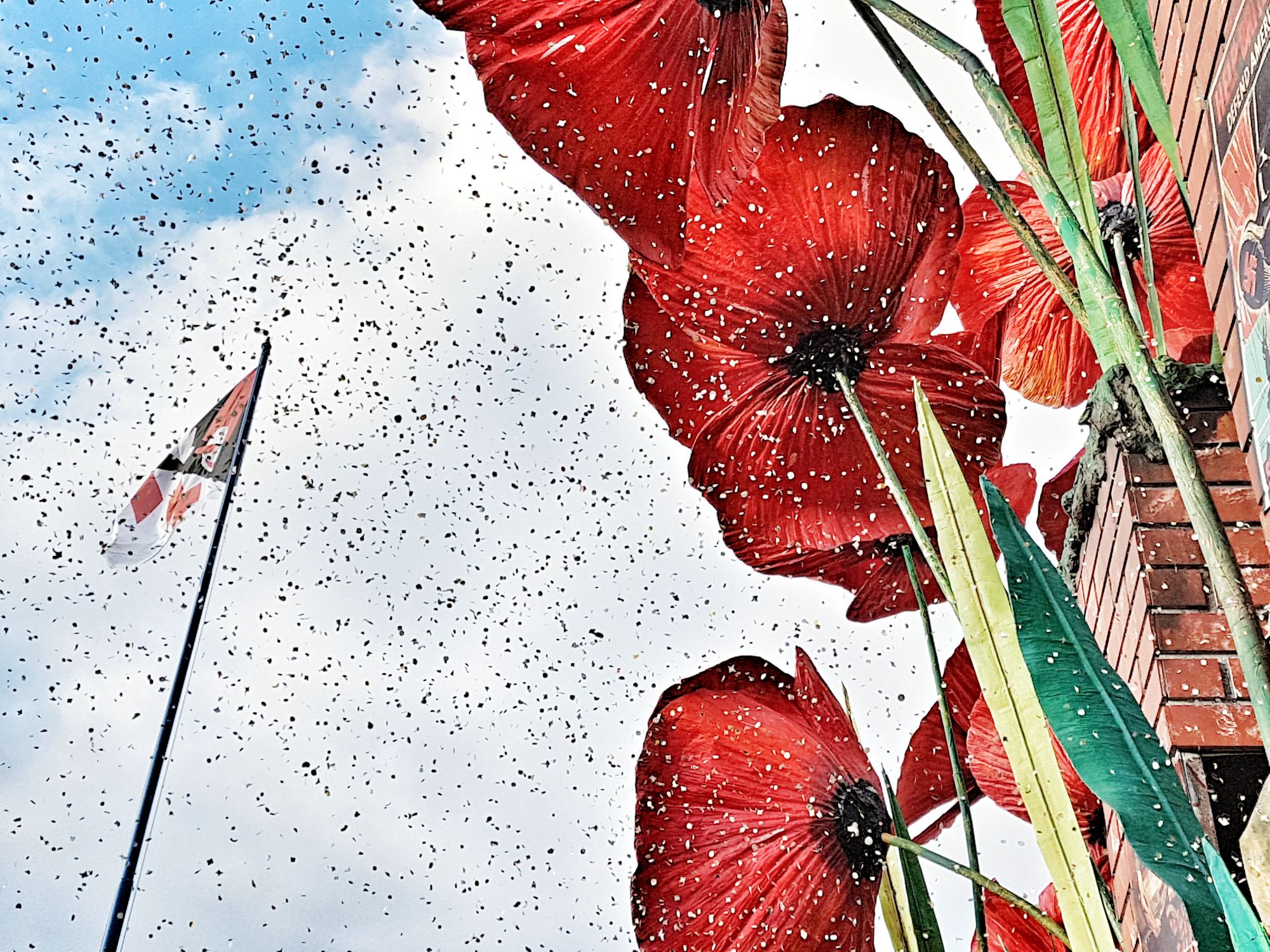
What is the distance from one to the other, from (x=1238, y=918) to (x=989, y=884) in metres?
0.22

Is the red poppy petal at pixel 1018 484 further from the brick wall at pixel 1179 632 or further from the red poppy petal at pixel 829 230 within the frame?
the red poppy petal at pixel 829 230

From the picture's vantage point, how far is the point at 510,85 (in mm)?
923

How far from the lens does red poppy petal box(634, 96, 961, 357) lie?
3.35ft

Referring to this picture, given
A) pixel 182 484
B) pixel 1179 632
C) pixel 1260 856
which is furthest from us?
pixel 182 484

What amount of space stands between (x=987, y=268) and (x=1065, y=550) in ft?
1.22

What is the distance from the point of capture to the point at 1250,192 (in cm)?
68

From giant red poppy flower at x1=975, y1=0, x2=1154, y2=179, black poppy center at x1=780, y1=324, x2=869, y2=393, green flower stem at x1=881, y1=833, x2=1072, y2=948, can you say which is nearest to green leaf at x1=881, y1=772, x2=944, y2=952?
green flower stem at x1=881, y1=833, x2=1072, y2=948

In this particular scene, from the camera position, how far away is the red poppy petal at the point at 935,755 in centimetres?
126

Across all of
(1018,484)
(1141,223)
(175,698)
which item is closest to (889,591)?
(1018,484)

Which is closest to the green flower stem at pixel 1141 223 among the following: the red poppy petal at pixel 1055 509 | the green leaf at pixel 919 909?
the green leaf at pixel 919 909

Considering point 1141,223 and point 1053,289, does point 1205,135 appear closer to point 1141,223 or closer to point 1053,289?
point 1141,223

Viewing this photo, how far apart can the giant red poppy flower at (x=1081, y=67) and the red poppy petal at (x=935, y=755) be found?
1.97 ft

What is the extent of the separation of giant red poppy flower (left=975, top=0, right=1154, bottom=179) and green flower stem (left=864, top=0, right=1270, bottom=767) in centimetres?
50

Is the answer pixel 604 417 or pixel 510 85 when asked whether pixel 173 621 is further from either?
pixel 510 85
